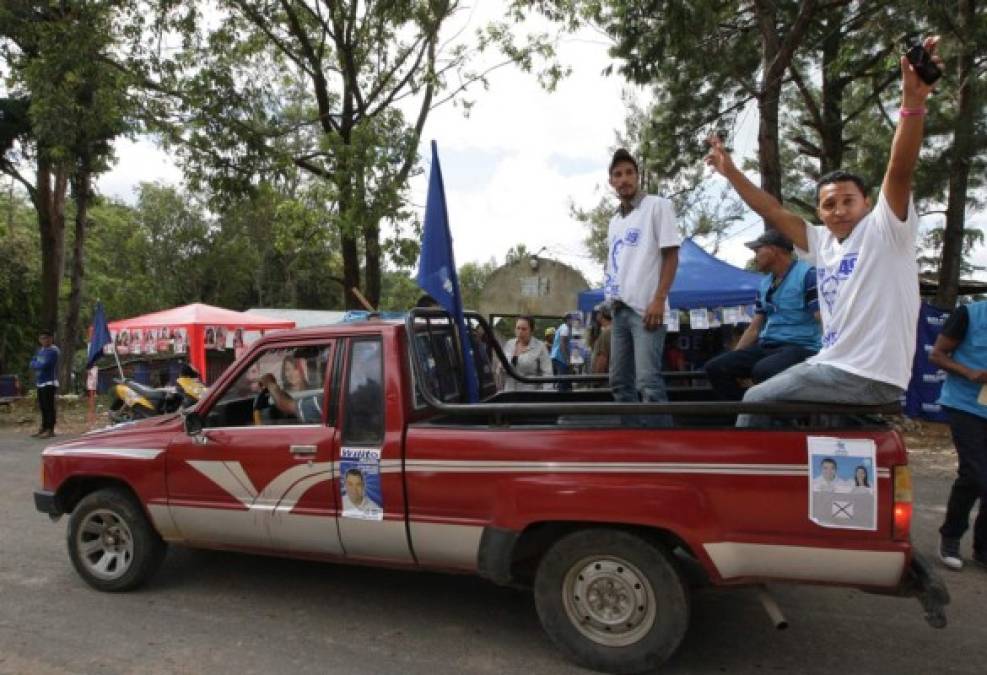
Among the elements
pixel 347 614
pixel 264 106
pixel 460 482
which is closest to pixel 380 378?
pixel 460 482

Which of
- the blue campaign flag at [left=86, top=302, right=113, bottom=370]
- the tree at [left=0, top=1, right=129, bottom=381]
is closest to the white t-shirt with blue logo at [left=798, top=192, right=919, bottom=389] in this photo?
the tree at [left=0, top=1, right=129, bottom=381]

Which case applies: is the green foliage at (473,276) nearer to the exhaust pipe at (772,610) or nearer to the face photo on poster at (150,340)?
the face photo on poster at (150,340)

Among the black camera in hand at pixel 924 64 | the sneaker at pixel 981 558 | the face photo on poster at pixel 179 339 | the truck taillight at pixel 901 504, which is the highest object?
the black camera in hand at pixel 924 64

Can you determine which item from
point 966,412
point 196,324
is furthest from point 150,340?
point 966,412

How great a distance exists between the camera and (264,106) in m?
11.5

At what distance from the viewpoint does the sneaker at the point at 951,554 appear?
454cm

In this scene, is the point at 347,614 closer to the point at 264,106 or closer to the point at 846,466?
the point at 846,466

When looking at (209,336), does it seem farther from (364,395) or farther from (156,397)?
(364,395)

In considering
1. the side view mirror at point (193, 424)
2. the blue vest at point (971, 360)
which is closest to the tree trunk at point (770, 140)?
the blue vest at point (971, 360)

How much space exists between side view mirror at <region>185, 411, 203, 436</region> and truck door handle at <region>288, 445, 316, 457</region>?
0.68 meters

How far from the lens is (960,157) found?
12.0 metres

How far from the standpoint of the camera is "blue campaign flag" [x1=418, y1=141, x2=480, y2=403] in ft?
13.0

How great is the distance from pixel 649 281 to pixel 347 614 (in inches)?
104

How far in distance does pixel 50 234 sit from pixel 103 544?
49.4 feet
